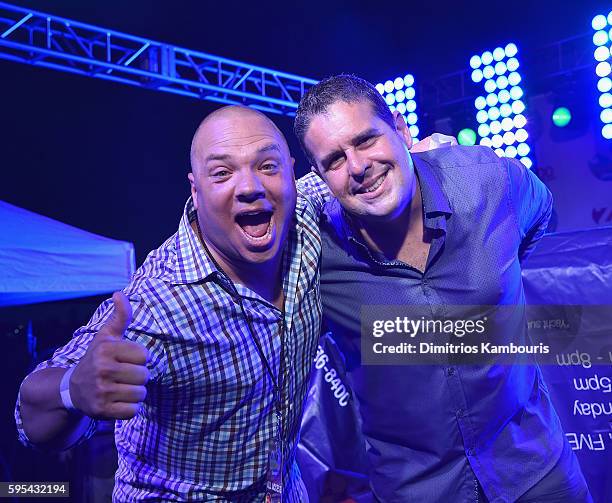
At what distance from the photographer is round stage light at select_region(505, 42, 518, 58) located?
679 centimetres

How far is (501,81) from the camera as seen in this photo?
705 cm

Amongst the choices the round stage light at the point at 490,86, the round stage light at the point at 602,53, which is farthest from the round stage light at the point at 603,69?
the round stage light at the point at 490,86

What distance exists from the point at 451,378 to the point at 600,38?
17.7 ft

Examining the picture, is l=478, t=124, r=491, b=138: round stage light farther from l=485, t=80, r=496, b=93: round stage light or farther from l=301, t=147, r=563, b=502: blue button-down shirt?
l=301, t=147, r=563, b=502: blue button-down shirt

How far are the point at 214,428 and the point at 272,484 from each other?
25cm

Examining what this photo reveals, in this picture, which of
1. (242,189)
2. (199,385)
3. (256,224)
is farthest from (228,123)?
(199,385)

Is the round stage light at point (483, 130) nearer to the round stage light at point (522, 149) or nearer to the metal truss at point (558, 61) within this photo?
the round stage light at point (522, 149)

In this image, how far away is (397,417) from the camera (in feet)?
6.90

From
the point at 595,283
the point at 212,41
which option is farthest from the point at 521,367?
the point at 212,41

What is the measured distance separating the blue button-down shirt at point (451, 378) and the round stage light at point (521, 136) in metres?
4.99

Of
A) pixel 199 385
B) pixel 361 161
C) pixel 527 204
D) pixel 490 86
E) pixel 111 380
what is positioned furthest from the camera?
pixel 490 86

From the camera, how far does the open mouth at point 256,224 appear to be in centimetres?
197

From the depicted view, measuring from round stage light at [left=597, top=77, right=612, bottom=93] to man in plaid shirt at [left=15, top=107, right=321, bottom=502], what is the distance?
5319 mm

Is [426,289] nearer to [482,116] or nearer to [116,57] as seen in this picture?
[482,116]
